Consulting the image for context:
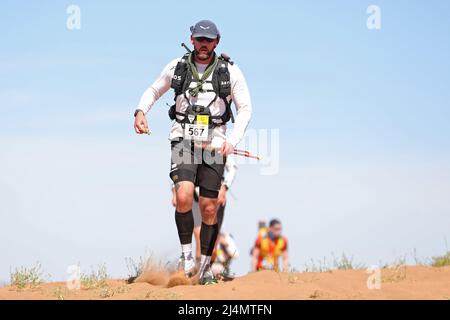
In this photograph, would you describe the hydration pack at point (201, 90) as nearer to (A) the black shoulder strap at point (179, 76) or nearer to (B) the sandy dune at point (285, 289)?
(A) the black shoulder strap at point (179, 76)

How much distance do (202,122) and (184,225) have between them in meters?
1.17

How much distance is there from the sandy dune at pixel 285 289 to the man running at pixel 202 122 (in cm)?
83

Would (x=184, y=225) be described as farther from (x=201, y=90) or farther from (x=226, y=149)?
(x=201, y=90)

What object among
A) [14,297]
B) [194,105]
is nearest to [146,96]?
[194,105]

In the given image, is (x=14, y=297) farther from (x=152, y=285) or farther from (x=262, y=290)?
(x=262, y=290)

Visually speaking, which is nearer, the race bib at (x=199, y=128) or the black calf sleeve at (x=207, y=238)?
the race bib at (x=199, y=128)

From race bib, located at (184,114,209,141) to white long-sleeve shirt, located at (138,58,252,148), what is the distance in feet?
0.41

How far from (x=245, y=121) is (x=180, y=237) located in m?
1.48

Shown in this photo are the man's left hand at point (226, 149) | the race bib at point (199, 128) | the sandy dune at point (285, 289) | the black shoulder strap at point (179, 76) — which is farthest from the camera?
the black shoulder strap at point (179, 76)

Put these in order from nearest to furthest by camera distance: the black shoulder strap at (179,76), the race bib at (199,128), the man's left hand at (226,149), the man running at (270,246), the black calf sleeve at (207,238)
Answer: the man's left hand at (226,149)
the race bib at (199,128)
the black shoulder strap at (179,76)
the black calf sleeve at (207,238)
the man running at (270,246)

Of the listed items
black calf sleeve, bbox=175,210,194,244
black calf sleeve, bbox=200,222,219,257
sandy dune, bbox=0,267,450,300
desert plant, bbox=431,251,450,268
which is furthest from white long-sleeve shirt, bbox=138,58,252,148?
desert plant, bbox=431,251,450,268

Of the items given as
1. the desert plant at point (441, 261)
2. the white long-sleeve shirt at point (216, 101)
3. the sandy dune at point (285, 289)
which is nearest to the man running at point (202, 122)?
the white long-sleeve shirt at point (216, 101)

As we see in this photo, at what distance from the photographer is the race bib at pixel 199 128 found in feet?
26.3
